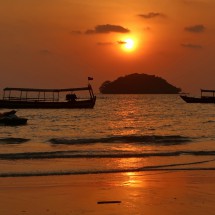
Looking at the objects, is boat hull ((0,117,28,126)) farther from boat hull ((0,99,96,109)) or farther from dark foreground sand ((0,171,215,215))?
dark foreground sand ((0,171,215,215))

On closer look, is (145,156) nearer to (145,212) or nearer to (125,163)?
(125,163)

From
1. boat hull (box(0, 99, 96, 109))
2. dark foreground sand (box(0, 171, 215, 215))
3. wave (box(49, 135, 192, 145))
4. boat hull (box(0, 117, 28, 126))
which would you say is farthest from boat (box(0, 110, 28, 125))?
dark foreground sand (box(0, 171, 215, 215))

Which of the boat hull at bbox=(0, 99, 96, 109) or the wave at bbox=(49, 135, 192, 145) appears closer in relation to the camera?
the wave at bbox=(49, 135, 192, 145)

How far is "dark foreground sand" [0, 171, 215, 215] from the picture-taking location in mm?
11367

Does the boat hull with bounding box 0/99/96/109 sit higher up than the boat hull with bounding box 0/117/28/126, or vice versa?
the boat hull with bounding box 0/99/96/109

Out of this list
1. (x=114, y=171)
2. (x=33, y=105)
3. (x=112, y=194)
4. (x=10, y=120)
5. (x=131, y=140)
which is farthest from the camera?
(x=33, y=105)

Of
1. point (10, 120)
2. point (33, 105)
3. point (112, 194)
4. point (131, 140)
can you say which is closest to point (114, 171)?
point (112, 194)

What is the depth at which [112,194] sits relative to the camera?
13.2 m

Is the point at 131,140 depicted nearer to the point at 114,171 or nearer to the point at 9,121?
the point at 9,121

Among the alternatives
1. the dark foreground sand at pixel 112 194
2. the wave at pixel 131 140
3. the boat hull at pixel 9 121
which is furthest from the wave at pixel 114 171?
the boat hull at pixel 9 121

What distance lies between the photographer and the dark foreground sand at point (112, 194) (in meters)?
11.4

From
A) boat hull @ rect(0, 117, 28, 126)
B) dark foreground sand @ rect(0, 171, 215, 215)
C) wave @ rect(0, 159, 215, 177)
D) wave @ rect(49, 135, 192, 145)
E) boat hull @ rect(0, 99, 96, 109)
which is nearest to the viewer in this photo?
dark foreground sand @ rect(0, 171, 215, 215)

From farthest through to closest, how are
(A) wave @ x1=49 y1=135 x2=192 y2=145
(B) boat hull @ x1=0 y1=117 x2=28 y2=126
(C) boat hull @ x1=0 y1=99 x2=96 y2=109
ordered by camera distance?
(C) boat hull @ x1=0 y1=99 x2=96 y2=109 < (B) boat hull @ x1=0 y1=117 x2=28 y2=126 < (A) wave @ x1=49 y1=135 x2=192 y2=145

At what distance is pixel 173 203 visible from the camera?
12.1 m
